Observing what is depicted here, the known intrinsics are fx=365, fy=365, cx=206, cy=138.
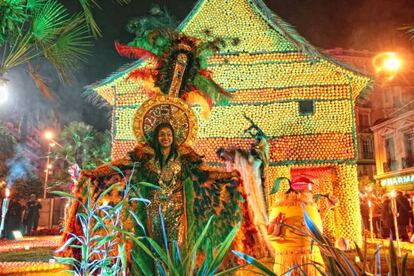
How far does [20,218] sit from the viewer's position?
55.1 feet

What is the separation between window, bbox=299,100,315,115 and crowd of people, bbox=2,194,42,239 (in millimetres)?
12758

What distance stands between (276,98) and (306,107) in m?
1.02

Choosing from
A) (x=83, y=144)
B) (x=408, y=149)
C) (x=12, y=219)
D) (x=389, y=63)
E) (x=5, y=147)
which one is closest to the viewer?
(x=389, y=63)

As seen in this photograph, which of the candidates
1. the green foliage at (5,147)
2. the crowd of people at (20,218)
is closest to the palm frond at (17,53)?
the crowd of people at (20,218)

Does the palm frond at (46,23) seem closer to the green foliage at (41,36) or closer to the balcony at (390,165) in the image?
the green foliage at (41,36)

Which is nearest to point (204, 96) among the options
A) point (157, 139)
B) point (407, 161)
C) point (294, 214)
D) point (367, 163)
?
point (157, 139)

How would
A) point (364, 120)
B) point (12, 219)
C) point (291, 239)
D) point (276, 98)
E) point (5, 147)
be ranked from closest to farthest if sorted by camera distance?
1. point (291, 239)
2. point (276, 98)
3. point (12, 219)
4. point (5, 147)
5. point (364, 120)

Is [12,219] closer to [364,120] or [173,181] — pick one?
[173,181]

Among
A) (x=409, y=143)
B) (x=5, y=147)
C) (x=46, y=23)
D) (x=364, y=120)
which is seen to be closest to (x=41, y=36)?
(x=46, y=23)

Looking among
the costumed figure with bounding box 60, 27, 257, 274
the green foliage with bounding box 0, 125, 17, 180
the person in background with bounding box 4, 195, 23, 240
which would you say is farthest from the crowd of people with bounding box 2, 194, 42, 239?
the costumed figure with bounding box 60, 27, 257, 274

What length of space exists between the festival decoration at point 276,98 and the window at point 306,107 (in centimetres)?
14

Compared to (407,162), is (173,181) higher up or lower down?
lower down

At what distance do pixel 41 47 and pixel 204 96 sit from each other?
11.6 ft

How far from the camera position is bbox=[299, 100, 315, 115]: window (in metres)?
11.2
